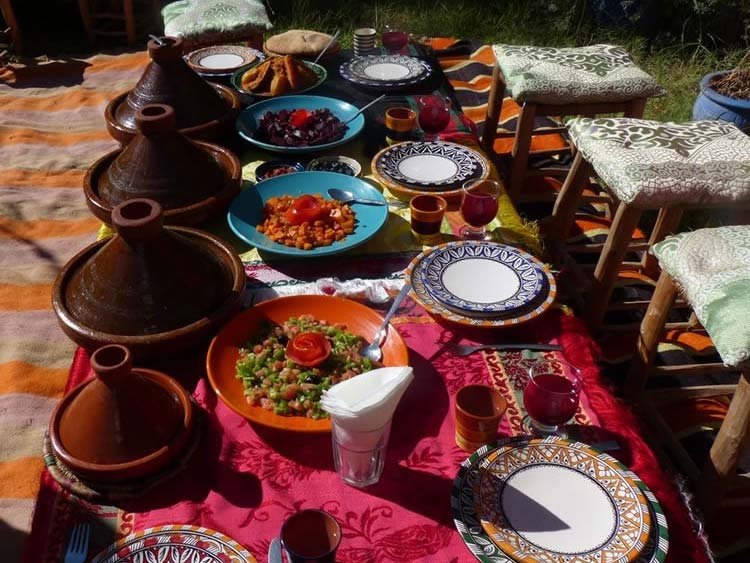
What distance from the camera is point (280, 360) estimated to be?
153 cm

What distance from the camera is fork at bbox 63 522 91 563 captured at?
1160mm

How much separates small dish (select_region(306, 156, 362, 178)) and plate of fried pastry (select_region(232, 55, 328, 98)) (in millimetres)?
602

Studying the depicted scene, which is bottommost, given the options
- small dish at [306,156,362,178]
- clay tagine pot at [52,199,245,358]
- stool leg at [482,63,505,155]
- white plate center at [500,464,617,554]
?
stool leg at [482,63,505,155]

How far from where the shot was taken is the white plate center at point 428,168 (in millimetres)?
2320

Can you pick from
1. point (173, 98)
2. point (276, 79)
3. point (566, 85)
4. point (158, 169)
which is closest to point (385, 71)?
point (276, 79)

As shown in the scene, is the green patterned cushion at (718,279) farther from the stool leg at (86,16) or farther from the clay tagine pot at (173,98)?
the stool leg at (86,16)

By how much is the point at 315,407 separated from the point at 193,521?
32 cm

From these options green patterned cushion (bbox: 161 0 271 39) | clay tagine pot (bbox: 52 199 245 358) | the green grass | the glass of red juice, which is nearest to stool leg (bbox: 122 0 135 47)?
the green grass

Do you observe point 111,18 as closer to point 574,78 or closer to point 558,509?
point 574,78

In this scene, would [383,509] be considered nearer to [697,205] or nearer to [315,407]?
[315,407]

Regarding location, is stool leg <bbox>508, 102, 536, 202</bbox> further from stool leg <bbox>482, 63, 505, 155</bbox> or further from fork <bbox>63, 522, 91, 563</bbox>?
fork <bbox>63, 522, 91, 563</bbox>

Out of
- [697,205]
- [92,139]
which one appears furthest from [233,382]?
[92,139]

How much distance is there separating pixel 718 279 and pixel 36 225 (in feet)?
10.00

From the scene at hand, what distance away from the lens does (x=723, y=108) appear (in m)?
4.30
